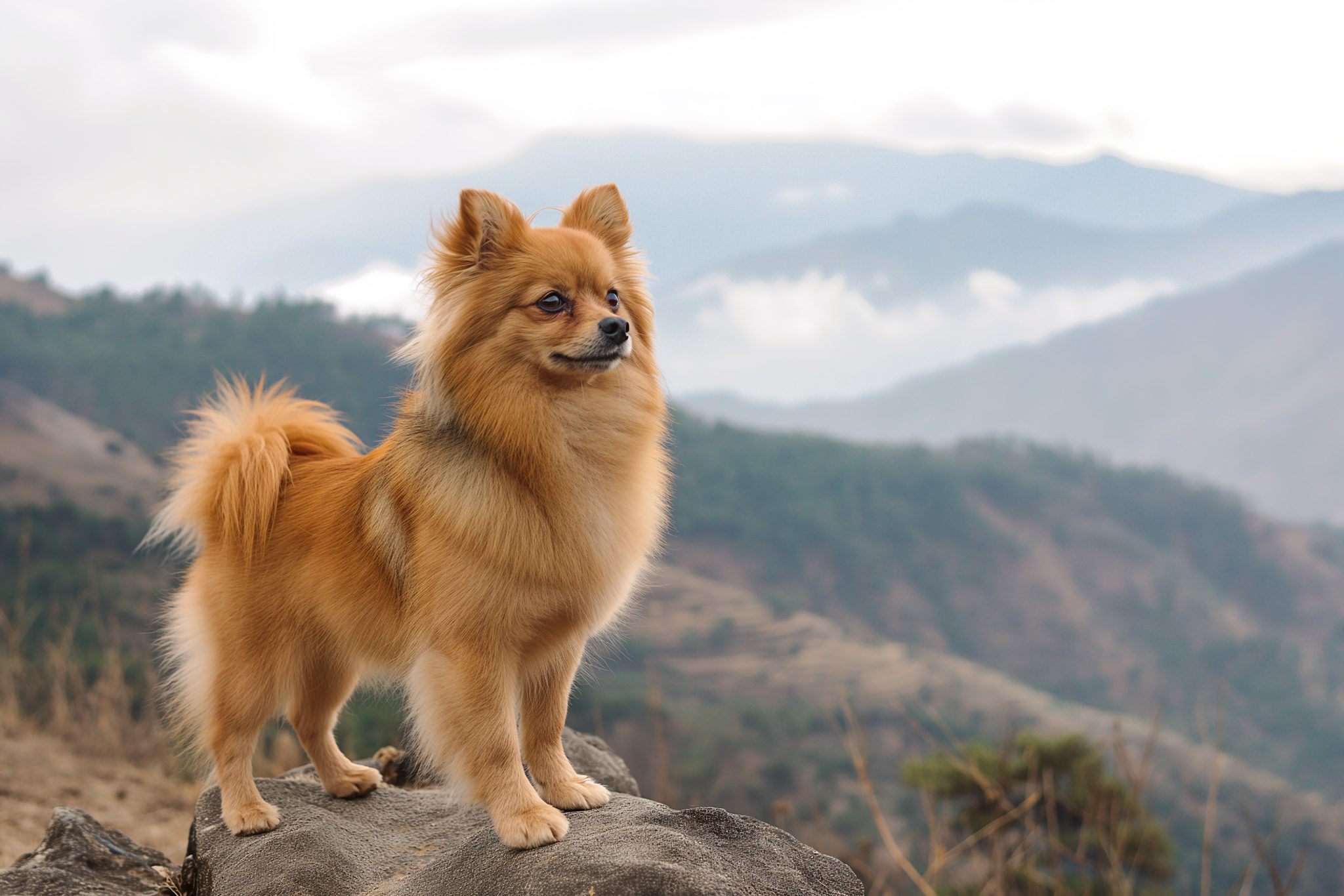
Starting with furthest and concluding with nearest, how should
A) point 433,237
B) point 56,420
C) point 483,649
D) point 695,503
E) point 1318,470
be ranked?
1. point 1318,470
2. point 695,503
3. point 56,420
4. point 433,237
5. point 483,649

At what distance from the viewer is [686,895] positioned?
13.4 ft

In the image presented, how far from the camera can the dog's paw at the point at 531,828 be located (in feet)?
15.1

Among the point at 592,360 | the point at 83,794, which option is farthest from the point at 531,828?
the point at 83,794

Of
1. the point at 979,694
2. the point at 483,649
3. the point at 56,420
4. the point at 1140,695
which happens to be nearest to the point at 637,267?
the point at 483,649

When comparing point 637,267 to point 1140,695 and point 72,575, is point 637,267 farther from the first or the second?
point 1140,695

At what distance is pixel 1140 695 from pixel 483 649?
267 feet

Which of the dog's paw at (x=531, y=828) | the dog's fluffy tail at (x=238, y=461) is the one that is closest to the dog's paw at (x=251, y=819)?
the dog's fluffy tail at (x=238, y=461)

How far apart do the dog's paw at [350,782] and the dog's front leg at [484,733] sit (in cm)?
169

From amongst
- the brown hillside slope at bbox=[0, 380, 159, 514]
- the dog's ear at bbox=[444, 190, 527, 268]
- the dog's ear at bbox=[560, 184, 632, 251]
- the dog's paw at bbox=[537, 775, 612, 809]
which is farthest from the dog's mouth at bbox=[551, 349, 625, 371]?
the brown hillside slope at bbox=[0, 380, 159, 514]

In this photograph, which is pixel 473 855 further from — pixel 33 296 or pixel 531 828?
pixel 33 296

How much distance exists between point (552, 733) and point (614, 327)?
225cm

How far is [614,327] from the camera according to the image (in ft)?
14.9

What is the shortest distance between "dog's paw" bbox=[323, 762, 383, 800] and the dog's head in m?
2.74

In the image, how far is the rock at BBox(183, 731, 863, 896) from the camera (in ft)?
14.1
